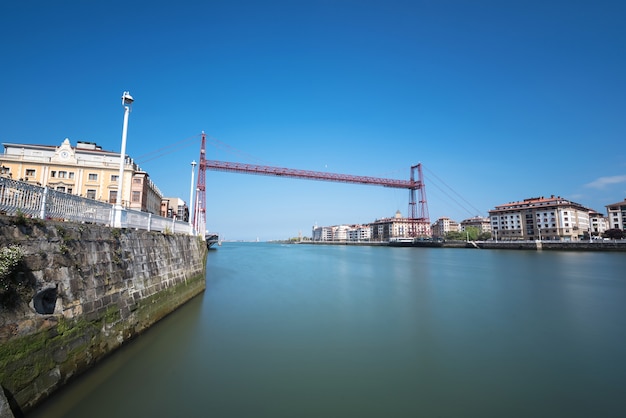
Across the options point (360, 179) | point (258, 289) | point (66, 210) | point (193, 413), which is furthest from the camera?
point (360, 179)

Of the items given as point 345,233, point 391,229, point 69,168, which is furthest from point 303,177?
point 345,233

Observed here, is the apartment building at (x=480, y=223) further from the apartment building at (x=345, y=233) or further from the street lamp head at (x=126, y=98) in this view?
the street lamp head at (x=126, y=98)

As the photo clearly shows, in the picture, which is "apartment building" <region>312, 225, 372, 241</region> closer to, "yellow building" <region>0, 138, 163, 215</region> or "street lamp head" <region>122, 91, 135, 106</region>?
"yellow building" <region>0, 138, 163, 215</region>

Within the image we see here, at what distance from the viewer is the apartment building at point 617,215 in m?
73.7

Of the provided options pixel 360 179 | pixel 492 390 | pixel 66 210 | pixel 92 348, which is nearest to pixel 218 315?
pixel 92 348


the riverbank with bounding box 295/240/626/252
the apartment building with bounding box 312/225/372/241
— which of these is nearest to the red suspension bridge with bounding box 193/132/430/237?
the riverbank with bounding box 295/240/626/252

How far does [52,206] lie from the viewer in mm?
5145

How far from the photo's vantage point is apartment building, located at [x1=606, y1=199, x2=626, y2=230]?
73725 mm

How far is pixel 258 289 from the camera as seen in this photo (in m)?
14.5

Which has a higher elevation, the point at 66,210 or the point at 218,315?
the point at 66,210

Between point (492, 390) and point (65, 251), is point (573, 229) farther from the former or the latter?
point (65, 251)

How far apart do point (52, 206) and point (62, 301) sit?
1.75m

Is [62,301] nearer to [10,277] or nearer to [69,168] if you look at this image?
[10,277]

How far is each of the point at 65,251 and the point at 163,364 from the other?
2.65 m
